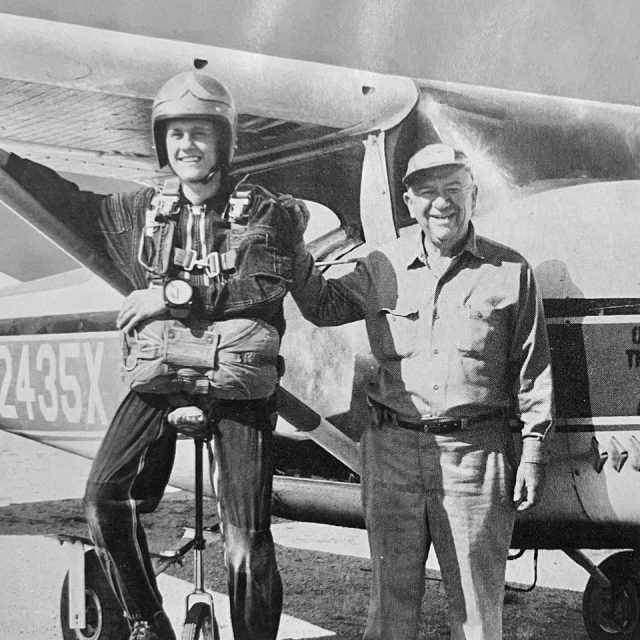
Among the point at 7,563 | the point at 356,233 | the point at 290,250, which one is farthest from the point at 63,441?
the point at 356,233

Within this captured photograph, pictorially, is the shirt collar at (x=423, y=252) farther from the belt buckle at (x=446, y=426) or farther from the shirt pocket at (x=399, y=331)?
the belt buckle at (x=446, y=426)

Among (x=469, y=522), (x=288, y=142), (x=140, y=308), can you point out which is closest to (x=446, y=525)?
(x=469, y=522)

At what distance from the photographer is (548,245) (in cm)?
303

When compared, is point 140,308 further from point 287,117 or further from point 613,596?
point 613,596

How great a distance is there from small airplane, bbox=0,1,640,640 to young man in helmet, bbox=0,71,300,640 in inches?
2.5

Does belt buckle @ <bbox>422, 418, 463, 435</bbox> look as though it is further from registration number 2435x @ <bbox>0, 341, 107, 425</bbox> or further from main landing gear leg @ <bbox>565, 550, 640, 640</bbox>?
registration number 2435x @ <bbox>0, 341, 107, 425</bbox>

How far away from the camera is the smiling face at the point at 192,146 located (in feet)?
9.39

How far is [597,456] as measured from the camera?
3.03 m

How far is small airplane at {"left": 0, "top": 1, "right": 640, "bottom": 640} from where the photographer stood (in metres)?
2.88

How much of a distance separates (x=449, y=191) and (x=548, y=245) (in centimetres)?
45

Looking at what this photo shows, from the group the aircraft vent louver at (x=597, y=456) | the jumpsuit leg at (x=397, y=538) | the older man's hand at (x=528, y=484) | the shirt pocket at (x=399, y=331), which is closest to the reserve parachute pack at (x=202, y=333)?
the shirt pocket at (x=399, y=331)

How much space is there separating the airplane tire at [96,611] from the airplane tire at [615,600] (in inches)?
71.9

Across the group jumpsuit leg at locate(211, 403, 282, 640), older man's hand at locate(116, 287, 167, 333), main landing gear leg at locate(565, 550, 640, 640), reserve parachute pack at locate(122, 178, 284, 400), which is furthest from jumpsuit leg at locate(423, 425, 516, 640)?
older man's hand at locate(116, 287, 167, 333)

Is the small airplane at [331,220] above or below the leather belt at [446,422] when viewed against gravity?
above
